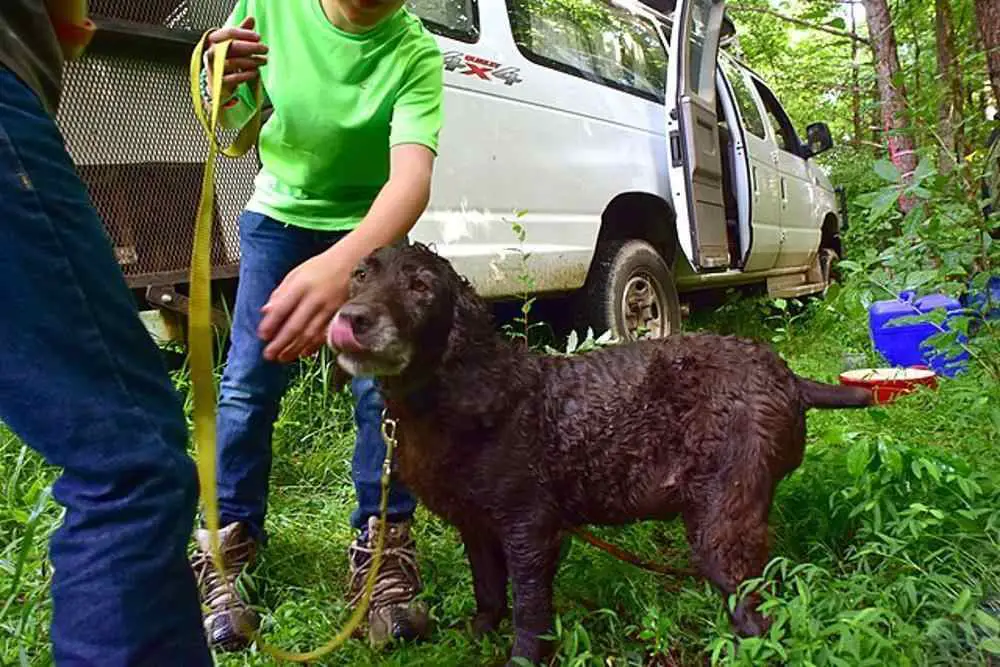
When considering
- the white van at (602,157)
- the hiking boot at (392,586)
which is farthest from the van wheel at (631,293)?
the hiking boot at (392,586)

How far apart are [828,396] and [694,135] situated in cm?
297

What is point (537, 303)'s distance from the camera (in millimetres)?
4949

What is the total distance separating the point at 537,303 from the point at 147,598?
3.90 meters

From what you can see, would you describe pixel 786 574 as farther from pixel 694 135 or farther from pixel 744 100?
pixel 744 100

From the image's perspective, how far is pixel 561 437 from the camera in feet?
7.04

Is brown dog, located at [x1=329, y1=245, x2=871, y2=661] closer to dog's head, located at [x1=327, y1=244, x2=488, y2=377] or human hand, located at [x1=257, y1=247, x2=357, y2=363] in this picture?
dog's head, located at [x1=327, y1=244, x2=488, y2=377]

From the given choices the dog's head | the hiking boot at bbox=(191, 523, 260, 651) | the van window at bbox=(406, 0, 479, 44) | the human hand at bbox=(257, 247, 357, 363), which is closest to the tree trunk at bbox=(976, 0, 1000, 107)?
the van window at bbox=(406, 0, 479, 44)

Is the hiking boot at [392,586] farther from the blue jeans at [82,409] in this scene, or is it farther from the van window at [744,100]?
the van window at [744,100]

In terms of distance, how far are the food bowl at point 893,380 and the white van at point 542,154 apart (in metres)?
1.34

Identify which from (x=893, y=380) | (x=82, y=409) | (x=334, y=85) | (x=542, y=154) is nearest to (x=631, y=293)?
(x=542, y=154)

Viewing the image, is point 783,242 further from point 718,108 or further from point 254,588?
point 254,588

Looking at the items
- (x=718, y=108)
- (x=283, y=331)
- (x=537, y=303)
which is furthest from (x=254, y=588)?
(x=718, y=108)

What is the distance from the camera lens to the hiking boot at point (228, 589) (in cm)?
217

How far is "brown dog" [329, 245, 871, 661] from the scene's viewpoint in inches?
79.4
